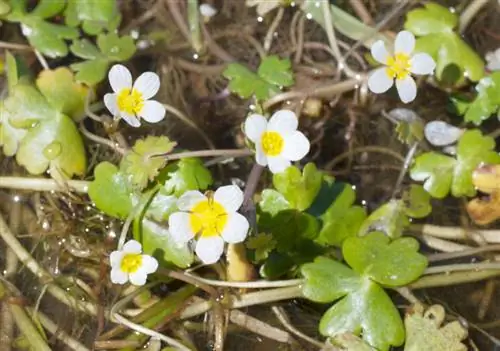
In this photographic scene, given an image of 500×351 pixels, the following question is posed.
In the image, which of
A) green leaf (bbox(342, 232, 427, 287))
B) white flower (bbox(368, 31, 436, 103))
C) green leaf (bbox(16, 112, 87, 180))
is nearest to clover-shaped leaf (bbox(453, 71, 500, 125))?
white flower (bbox(368, 31, 436, 103))

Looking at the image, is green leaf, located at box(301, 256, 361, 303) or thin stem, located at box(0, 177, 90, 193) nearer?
green leaf, located at box(301, 256, 361, 303)

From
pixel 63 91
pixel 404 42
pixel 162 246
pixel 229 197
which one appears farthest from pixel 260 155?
pixel 63 91

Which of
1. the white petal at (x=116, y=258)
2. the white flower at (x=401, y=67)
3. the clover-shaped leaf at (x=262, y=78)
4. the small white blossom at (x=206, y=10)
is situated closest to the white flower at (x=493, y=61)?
the white flower at (x=401, y=67)

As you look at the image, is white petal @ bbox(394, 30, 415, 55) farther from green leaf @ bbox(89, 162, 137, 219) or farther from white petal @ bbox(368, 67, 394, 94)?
green leaf @ bbox(89, 162, 137, 219)

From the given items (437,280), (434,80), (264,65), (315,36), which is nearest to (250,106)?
(264,65)

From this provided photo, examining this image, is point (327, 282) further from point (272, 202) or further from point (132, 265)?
point (132, 265)

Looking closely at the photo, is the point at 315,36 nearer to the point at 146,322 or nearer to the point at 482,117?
the point at 482,117
